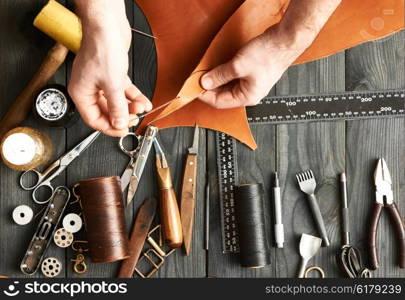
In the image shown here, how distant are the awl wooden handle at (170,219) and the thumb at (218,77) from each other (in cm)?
33

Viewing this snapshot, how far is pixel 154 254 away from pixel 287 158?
483 mm

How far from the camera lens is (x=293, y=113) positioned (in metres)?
1.60

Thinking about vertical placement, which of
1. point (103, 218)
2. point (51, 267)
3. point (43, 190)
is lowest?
point (51, 267)

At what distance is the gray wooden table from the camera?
5.23 feet

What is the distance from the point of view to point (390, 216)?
1565mm

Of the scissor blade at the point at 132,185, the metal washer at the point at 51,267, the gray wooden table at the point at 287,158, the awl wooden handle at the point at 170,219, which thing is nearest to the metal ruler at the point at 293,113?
the gray wooden table at the point at 287,158

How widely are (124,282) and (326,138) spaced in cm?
72

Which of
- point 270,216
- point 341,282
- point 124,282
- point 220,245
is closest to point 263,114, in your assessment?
point 270,216

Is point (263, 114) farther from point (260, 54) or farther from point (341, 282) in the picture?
point (341, 282)

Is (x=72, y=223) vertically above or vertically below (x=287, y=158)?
below

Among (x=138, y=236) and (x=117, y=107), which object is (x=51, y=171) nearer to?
(x=138, y=236)

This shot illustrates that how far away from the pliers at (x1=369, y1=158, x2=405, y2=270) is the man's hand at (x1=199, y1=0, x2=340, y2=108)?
43 cm

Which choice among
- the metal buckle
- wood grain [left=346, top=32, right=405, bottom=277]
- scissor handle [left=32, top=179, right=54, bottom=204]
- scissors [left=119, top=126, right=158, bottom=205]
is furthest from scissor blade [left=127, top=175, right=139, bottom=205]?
wood grain [left=346, top=32, right=405, bottom=277]

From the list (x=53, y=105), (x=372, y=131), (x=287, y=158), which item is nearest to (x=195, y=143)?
(x=287, y=158)
